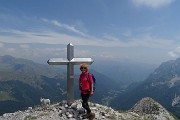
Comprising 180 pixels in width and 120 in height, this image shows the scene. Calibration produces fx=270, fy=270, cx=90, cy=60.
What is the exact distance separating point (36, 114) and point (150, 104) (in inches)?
597

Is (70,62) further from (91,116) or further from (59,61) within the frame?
(91,116)

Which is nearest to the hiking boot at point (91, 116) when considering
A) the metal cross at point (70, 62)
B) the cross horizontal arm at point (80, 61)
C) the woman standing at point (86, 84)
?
the woman standing at point (86, 84)

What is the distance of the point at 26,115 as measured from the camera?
20.1 meters

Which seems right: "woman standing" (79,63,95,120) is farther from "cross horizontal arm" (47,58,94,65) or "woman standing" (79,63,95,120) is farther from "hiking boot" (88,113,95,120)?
"cross horizontal arm" (47,58,94,65)

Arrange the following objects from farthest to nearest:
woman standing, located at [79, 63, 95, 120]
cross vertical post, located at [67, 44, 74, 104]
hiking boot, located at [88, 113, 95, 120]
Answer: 1. cross vertical post, located at [67, 44, 74, 104]
2. hiking boot, located at [88, 113, 95, 120]
3. woman standing, located at [79, 63, 95, 120]

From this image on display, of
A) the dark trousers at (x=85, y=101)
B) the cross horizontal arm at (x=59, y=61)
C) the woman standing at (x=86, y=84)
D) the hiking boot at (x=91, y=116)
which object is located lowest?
the hiking boot at (x=91, y=116)

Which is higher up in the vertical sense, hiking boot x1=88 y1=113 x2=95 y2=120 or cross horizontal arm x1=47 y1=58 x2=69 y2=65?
cross horizontal arm x1=47 y1=58 x2=69 y2=65

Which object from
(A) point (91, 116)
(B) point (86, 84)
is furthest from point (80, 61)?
(A) point (91, 116)

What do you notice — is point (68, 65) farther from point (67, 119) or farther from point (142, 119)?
point (142, 119)

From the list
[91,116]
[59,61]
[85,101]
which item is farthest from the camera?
[59,61]

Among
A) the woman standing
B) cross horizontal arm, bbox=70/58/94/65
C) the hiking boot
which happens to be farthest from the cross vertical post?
the hiking boot

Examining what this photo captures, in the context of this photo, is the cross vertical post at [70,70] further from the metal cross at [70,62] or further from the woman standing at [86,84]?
the woman standing at [86,84]

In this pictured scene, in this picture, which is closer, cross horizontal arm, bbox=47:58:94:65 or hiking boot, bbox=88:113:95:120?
hiking boot, bbox=88:113:95:120

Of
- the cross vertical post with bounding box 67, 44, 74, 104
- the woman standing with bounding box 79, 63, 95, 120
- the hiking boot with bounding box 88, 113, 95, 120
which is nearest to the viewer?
the woman standing with bounding box 79, 63, 95, 120
